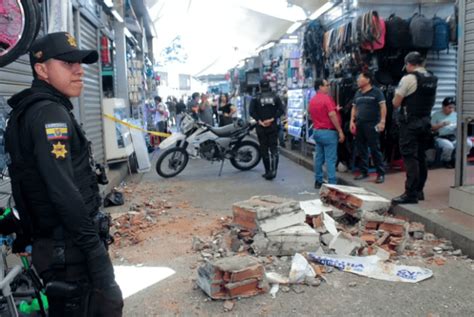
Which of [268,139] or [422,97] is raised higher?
[422,97]

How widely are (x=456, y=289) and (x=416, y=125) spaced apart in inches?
102

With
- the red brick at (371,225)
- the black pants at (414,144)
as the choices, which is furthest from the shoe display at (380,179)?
the red brick at (371,225)

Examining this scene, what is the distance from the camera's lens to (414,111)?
613cm

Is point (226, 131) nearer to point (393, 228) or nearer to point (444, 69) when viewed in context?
point (444, 69)

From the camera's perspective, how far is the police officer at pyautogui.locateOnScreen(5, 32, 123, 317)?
2160 mm

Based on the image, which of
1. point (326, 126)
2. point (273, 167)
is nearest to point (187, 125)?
point (273, 167)

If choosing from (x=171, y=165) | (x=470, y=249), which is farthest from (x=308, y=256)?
(x=171, y=165)

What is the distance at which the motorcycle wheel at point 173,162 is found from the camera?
9961 mm

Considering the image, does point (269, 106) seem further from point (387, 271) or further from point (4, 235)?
point (4, 235)

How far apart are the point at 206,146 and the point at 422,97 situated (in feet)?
17.1

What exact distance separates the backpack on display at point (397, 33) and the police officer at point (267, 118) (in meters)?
2.38

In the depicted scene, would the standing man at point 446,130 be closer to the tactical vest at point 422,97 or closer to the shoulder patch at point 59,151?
the tactical vest at point 422,97

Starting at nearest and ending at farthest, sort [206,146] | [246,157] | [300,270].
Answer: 1. [300,270]
2. [206,146]
3. [246,157]

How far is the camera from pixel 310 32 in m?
11.7
